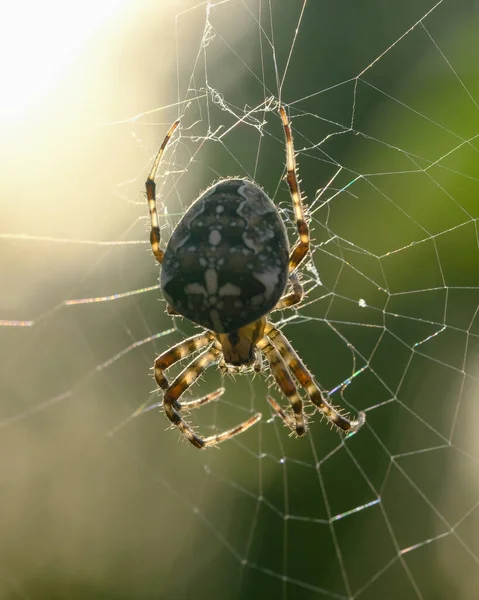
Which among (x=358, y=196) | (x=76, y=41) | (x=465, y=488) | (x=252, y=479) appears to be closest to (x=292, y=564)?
(x=252, y=479)

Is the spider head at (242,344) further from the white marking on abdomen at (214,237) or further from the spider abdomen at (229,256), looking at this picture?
the white marking on abdomen at (214,237)

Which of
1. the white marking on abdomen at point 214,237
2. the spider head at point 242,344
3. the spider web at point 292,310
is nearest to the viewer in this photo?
the white marking on abdomen at point 214,237

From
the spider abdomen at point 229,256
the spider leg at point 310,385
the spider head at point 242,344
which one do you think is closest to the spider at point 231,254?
the spider abdomen at point 229,256

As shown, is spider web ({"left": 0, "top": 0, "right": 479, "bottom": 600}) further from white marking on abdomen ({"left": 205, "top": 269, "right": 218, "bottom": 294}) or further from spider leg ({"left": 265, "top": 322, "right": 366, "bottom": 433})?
white marking on abdomen ({"left": 205, "top": 269, "right": 218, "bottom": 294})

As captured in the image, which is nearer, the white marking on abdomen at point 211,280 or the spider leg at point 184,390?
the white marking on abdomen at point 211,280

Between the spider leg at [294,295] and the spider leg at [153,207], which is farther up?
the spider leg at [153,207]

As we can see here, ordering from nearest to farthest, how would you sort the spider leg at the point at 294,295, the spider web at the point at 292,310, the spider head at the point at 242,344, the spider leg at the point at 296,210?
the spider leg at the point at 296,210 < the spider leg at the point at 294,295 < the spider head at the point at 242,344 < the spider web at the point at 292,310
